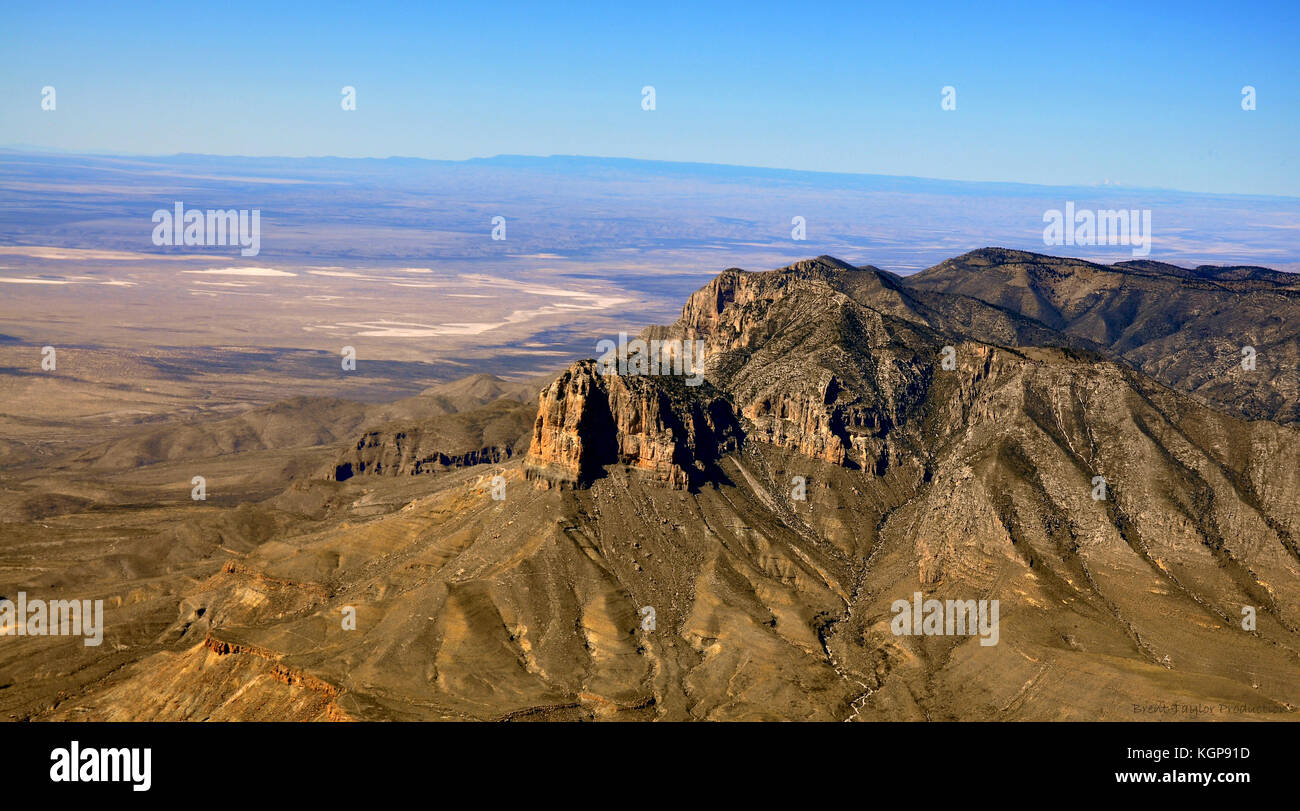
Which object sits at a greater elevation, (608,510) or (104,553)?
(608,510)

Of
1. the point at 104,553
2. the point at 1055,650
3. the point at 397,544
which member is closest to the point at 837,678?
the point at 1055,650

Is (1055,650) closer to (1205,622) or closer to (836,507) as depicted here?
(1205,622)

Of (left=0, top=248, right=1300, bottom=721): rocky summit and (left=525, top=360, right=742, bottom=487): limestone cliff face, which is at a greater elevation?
(left=525, top=360, right=742, bottom=487): limestone cliff face

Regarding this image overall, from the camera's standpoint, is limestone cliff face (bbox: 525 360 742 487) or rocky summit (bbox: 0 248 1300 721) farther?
limestone cliff face (bbox: 525 360 742 487)

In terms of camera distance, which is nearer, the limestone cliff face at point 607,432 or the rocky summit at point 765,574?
the rocky summit at point 765,574
